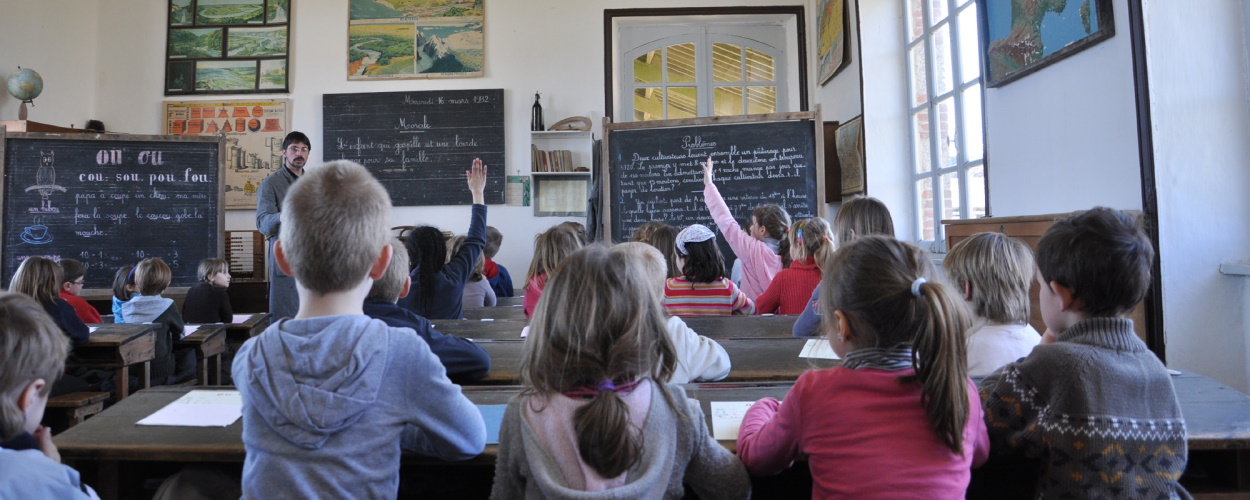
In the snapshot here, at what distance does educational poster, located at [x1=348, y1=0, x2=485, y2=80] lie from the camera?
626 centimetres

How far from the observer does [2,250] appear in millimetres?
4473

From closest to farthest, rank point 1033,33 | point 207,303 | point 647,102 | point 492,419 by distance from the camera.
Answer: point 492,419 → point 1033,33 → point 207,303 → point 647,102

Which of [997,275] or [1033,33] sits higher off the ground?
[1033,33]

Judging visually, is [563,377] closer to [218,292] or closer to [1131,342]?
[1131,342]

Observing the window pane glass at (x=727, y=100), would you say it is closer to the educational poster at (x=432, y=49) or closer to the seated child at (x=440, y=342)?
the educational poster at (x=432, y=49)

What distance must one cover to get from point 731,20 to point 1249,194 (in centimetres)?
437

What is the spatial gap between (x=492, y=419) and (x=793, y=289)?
5.53ft

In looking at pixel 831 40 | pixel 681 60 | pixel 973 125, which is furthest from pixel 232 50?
pixel 973 125

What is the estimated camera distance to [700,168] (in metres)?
4.62

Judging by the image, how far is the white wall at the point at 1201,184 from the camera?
8.13 ft

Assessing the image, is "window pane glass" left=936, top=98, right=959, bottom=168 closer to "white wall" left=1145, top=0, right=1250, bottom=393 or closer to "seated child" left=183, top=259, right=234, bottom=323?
"white wall" left=1145, top=0, right=1250, bottom=393

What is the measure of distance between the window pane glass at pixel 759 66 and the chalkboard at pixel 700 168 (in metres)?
1.89

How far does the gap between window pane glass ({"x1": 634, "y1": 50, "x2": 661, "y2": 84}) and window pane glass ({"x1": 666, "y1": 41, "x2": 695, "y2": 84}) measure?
10 cm

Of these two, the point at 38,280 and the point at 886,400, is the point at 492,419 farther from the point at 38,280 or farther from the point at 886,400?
the point at 38,280
